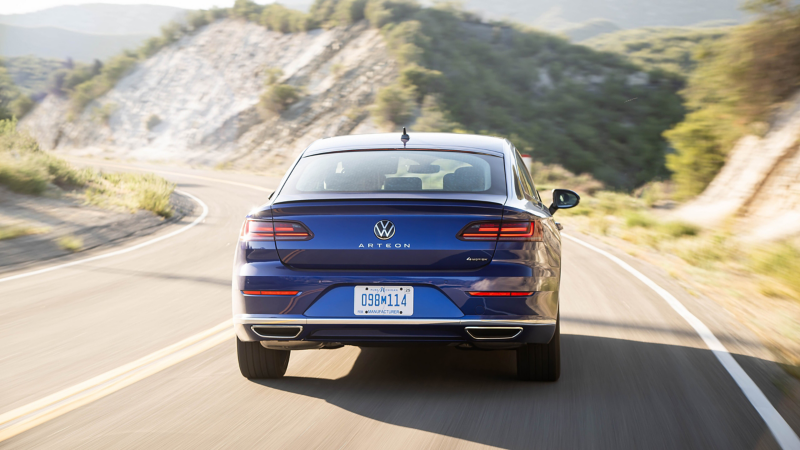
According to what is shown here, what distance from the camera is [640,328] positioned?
662cm

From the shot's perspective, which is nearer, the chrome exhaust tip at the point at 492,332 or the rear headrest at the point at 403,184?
the chrome exhaust tip at the point at 492,332

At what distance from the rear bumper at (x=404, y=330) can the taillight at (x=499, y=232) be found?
455 mm

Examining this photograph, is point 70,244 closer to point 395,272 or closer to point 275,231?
point 275,231

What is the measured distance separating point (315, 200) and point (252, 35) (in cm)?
5585

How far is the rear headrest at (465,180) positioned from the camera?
4660 mm

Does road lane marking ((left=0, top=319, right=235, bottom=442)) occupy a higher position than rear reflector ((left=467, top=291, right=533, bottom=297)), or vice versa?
rear reflector ((left=467, top=291, right=533, bottom=297))

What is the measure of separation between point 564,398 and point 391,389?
1073 millimetres

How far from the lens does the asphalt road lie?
3.87 metres

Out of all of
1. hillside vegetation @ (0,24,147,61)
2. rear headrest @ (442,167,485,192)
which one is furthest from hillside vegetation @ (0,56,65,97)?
rear headrest @ (442,167,485,192)

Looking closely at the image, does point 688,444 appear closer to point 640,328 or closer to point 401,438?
point 401,438

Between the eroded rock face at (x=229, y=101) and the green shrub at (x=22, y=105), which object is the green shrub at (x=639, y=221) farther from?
the green shrub at (x=22, y=105)

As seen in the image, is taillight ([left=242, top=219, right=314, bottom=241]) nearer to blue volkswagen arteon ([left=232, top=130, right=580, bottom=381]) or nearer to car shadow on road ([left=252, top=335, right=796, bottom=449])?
blue volkswagen arteon ([left=232, top=130, right=580, bottom=381])

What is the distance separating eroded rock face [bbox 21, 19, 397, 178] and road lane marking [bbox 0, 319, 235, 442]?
114ft

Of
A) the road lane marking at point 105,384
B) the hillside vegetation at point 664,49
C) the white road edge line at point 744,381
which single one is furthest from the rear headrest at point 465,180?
the hillside vegetation at point 664,49
